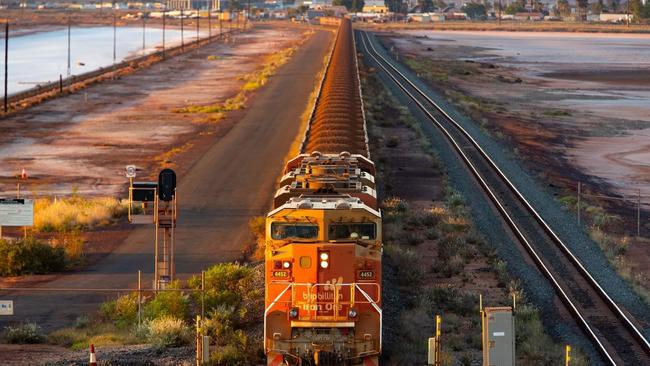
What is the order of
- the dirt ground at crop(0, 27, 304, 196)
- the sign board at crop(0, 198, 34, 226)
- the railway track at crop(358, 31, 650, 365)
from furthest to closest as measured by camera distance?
the dirt ground at crop(0, 27, 304, 196)
the sign board at crop(0, 198, 34, 226)
the railway track at crop(358, 31, 650, 365)

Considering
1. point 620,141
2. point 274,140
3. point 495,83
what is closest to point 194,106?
point 274,140

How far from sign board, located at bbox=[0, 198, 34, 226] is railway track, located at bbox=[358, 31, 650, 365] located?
38.4ft

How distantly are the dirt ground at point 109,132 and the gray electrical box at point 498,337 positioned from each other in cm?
2746

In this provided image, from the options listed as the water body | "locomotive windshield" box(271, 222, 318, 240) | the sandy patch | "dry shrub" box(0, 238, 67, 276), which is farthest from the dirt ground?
"locomotive windshield" box(271, 222, 318, 240)

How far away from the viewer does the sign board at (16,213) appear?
24.9 m

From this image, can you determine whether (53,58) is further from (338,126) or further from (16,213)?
(16,213)

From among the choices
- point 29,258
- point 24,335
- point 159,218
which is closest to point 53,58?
point 29,258

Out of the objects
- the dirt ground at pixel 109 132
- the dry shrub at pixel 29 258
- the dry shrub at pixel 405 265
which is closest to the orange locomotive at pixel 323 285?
the dry shrub at pixel 405 265

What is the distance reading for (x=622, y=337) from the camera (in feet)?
75.5

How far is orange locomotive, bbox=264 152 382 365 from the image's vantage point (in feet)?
60.0

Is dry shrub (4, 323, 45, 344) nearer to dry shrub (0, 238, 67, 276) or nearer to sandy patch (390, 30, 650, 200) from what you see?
dry shrub (0, 238, 67, 276)

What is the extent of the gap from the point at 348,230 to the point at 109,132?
153 ft

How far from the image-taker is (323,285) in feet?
60.0

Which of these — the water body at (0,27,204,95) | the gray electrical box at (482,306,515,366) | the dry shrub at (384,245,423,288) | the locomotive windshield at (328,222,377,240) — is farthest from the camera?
the water body at (0,27,204,95)
